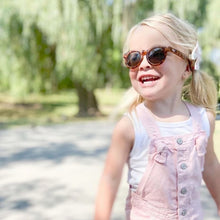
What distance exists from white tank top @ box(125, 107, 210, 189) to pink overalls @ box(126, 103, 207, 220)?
2 cm

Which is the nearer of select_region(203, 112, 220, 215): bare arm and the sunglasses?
the sunglasses

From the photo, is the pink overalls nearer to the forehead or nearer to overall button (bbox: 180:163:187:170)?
overall button (bbox: 180:163:187:170)

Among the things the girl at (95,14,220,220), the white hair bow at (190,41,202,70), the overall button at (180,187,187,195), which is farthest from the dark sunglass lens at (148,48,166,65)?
the overall button at (180,187,187,195)

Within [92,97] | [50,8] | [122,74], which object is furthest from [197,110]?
[92,97]

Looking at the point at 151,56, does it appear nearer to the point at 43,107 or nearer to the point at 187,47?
the point at 187,47

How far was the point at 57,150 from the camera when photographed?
5.66 metres

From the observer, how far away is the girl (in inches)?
46.3

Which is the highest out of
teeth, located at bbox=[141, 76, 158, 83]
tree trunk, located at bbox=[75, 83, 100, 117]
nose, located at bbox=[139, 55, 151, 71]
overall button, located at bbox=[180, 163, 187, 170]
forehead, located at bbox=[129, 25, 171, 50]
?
forehead, located at bbox=[129, 25, 171, 50]

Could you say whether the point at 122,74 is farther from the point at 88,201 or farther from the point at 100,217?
the point at 100,217

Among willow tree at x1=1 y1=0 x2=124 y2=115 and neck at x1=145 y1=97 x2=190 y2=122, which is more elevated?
neck at x1=145 y1=97 x2=190 y2=122

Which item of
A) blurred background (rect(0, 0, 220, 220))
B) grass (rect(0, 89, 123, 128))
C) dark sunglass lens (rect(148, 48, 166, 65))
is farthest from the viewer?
grass (rect(0, 89, 123, 128))

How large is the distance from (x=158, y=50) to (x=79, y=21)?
291 inches

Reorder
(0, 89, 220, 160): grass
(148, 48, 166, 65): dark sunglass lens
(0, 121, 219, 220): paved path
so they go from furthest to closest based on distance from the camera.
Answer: (0, 89, 220, 160): grass < (0, 121, 219, 220): paved path < (148, 48, 166, 65): dark sunglass lens

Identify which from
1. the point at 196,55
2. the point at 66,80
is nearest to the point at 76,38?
the point at 66,80
